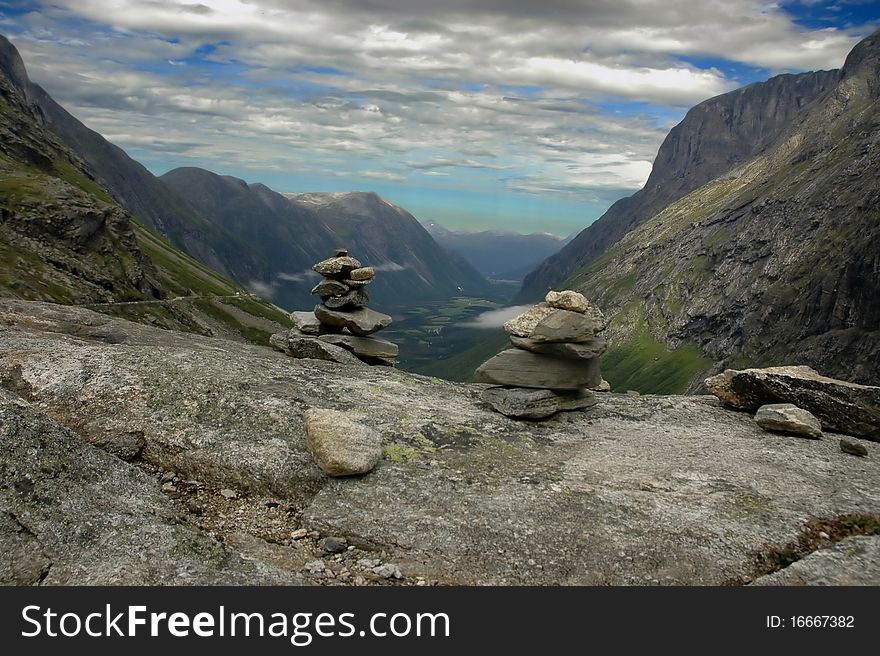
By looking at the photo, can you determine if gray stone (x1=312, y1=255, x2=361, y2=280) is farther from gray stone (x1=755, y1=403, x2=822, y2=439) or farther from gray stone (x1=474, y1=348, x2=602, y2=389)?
gray stone (x1=755, y1=403, x2=822, y2=439)

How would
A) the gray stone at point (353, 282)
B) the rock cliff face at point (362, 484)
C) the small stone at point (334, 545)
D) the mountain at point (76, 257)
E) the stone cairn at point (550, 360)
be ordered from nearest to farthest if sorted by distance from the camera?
the rock cliff face at point (362, 484)
the small stone at point (334, 545)
the stone cairn at point (550, 360)
the gray stone at point (353, 282)
the mountain at point (76, 257)

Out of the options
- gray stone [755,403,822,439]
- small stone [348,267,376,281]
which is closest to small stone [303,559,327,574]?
gray stone [755,403,822,439]

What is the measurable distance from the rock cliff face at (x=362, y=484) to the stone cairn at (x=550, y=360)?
131cm

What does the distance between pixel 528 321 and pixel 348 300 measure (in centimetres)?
1567

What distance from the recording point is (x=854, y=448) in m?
Answer: 26.1

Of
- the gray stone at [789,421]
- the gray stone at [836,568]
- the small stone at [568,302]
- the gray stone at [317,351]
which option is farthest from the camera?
the gray stone at [317,351]

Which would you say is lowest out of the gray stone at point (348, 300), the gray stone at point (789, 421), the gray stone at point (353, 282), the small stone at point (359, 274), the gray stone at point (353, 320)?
the gray stone at point (789, 421)

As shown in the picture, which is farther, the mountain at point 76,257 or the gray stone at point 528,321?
the mountain at point 76,257

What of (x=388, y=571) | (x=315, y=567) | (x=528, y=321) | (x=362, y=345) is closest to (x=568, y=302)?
(x=528, y=321)

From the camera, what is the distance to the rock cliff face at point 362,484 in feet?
54.7

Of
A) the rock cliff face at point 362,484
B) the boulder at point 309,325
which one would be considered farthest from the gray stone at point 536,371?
the boulder at point 309,325

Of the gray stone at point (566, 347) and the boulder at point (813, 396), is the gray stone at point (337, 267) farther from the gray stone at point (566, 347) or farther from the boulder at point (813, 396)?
the boulder at point (813, 396)

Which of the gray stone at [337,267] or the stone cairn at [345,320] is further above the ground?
the gray stone at [337,267]

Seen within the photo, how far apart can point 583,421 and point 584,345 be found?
3915 millimetres
